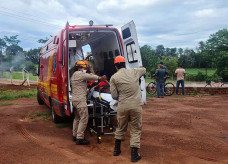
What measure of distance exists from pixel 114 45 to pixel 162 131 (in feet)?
9.19

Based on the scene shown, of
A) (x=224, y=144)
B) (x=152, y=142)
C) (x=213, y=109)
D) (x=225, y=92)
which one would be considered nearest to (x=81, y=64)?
(x=152, y=142)

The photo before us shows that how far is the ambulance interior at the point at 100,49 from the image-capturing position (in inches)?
262

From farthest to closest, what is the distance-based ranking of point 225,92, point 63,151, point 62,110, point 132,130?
point 225,92
point 62,110
point 63,151
point 132,130

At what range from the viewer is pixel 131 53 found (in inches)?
222

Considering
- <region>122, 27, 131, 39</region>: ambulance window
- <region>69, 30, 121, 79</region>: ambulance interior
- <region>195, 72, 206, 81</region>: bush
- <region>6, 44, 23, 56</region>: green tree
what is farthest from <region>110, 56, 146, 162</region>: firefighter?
<region>6, 44, 23, 56</region>: green tree

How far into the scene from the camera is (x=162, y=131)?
5723 millimetres

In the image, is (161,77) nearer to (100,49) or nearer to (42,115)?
(100,49)

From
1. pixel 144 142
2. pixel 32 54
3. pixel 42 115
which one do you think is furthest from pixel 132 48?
pixel 32 54

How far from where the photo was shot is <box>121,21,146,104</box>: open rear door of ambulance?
5277 mm

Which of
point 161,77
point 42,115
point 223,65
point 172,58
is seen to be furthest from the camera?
point 172,58

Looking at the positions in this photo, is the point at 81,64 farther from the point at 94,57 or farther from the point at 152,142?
the point at 94,57

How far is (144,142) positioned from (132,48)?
2189 mm

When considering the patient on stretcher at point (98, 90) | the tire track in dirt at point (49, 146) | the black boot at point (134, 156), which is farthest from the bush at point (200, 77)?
the black boot at point (134, 156)

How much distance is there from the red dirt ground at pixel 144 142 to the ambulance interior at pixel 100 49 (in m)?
1.53
